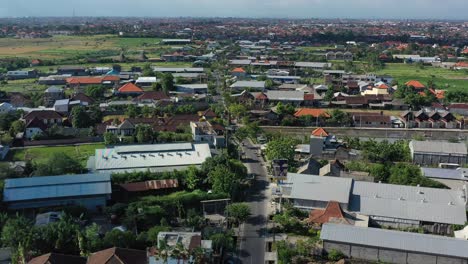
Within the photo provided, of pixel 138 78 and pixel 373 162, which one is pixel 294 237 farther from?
pixel 138 78

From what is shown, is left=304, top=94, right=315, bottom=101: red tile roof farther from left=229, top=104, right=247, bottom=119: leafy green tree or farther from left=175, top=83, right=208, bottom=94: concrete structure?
left=175, top=83, right=208, bottom=94: concrete structure

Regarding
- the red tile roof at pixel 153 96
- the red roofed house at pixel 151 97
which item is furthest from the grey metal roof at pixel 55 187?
the red tile roof at pixel 153 96

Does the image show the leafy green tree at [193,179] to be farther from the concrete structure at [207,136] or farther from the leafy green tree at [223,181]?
the concrete structure at [207,136]

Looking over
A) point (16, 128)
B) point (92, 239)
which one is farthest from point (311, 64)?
point (92, 239)

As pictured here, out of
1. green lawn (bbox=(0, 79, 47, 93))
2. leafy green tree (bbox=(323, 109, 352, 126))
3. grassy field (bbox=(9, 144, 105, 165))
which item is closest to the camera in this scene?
grassy field (bbox=(9, 144, 105, 165))

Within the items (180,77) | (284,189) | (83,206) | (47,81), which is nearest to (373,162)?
(284,189)

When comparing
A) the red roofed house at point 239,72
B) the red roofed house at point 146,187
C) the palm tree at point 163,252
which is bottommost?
the red roofed house at point 146,187

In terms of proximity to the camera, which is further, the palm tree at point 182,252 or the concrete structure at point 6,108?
the concrete structure at point 6,108

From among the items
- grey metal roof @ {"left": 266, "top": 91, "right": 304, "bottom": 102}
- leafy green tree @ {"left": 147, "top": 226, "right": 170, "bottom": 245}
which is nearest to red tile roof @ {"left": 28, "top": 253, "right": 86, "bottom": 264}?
leafy green tree @ {"left": 147, "top": 226, "right": 170, "bottom": 245}
